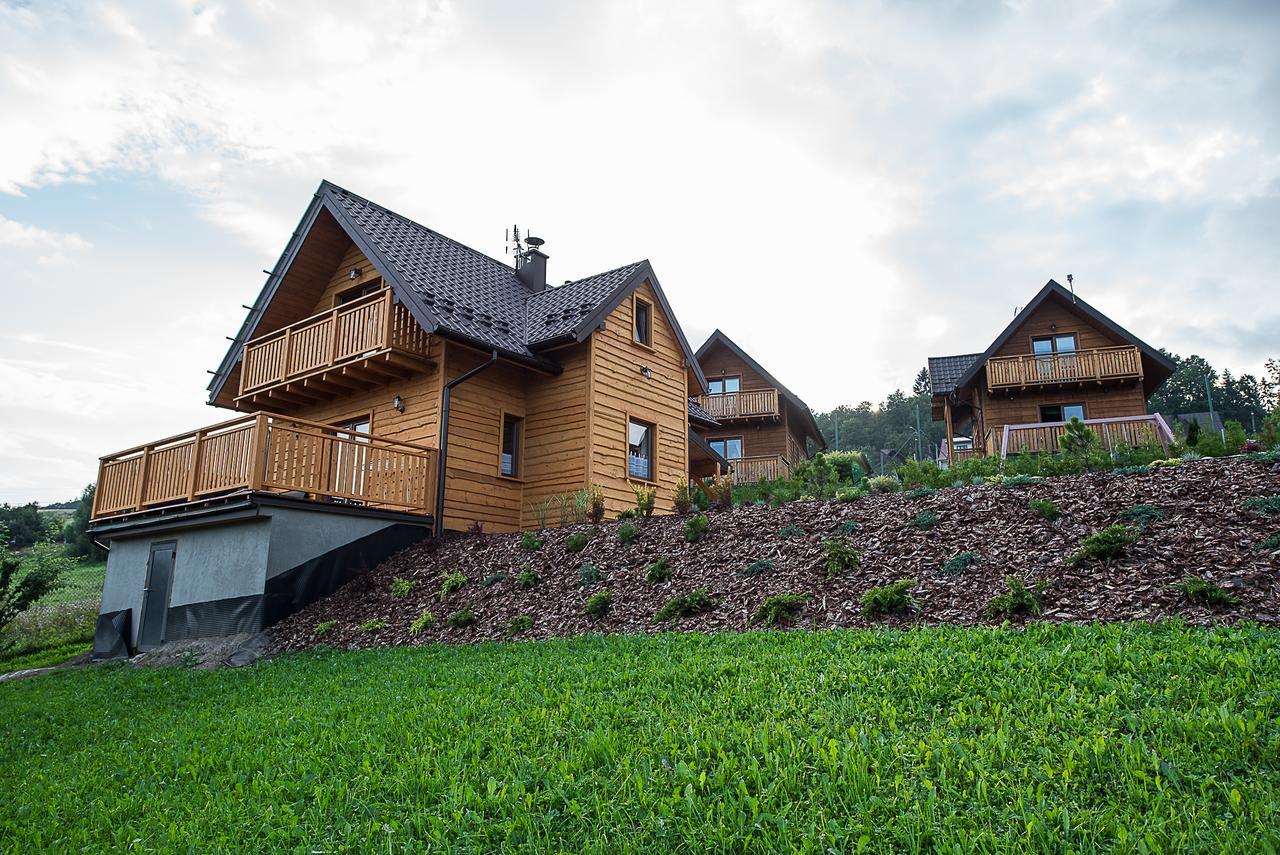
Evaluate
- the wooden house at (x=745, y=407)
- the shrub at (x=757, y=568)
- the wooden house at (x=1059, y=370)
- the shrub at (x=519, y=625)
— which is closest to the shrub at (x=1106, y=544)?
the shrub at (x=757, y=568)

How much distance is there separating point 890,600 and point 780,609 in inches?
41.8

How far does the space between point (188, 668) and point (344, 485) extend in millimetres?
3418

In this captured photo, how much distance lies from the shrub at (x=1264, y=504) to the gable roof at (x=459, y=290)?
1076 centimetres

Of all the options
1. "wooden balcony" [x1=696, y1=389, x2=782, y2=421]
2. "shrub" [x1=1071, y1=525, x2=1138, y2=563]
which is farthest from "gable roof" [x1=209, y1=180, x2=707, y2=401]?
"wooden balcony" [x1=696, y1=389, x2=782, y2=421]

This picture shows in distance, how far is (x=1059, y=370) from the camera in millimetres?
26031

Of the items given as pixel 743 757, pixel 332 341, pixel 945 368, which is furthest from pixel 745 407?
pixel 743 757

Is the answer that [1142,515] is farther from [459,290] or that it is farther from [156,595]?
[156,595]

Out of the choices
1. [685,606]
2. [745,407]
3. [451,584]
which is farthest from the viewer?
[745,407]

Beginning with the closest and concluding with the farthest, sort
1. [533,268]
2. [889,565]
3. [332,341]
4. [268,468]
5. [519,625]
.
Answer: [889,565], [519,625], [268,468], [332,341], [533,268]

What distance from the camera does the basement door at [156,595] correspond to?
13375 mm

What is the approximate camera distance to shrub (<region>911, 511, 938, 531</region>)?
30.2 feet

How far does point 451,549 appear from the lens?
13.1 m

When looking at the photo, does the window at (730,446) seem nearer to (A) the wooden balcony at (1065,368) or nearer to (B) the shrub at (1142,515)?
(A) the wooden balcony at (1065,368)

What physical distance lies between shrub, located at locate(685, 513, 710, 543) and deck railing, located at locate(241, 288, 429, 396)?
6.80 metres
